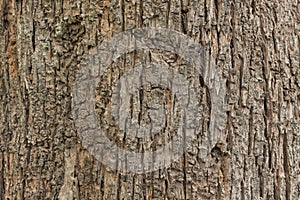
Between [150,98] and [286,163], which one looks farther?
[286,163]

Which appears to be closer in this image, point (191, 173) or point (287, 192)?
point (191, 173)

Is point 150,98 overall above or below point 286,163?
above

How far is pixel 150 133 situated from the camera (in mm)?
1523

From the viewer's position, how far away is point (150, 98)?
1523mm

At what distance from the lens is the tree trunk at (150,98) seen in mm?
1537

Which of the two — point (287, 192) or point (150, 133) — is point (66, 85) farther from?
point (287, 192)

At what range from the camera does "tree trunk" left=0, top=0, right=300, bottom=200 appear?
5.04ft

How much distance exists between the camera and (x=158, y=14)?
1542 millimetres

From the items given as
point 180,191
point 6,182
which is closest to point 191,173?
point 180,191

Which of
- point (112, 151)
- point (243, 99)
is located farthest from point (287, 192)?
point (112, 151)

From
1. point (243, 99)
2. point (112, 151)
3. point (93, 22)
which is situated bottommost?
point (112, 151)

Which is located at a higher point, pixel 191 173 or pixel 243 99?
pixel 243 99

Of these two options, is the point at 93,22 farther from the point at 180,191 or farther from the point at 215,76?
the point at 180,191

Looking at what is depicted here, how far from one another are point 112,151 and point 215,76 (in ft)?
1.17
